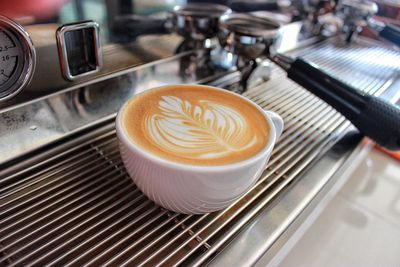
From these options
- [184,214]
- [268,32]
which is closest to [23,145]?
[184,214]

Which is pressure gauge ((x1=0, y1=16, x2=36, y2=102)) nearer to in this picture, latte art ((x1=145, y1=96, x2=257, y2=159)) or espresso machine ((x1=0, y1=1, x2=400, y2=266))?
espresso machine ((x1=0, y1=1, x2=400, y2=266))

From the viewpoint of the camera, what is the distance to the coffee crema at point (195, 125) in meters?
0.32

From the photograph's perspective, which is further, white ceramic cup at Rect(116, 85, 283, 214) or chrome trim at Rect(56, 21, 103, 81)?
chrome trim at Rect(56, 21, 103, 81)

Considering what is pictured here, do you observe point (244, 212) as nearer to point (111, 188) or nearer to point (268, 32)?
point (111, 188)

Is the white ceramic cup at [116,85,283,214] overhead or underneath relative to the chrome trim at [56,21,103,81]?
underneath

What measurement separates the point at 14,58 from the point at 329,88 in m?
0.47

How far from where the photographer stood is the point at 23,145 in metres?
0.41

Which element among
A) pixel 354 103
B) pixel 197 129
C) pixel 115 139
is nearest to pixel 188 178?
pixel 197 129

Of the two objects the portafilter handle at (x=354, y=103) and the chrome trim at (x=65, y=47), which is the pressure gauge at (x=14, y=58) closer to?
the chrome trim at (x=65, y=47)

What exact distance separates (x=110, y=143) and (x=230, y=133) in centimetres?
19

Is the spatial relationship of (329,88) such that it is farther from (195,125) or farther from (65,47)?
(65,47)

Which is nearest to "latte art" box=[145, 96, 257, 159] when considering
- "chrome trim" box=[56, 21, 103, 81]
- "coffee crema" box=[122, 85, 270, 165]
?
"coffee crema" box=[122, 85, 270, 165]

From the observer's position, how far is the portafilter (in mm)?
476

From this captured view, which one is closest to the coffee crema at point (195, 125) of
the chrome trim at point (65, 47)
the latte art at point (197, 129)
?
the latte art at point (197, 129)
